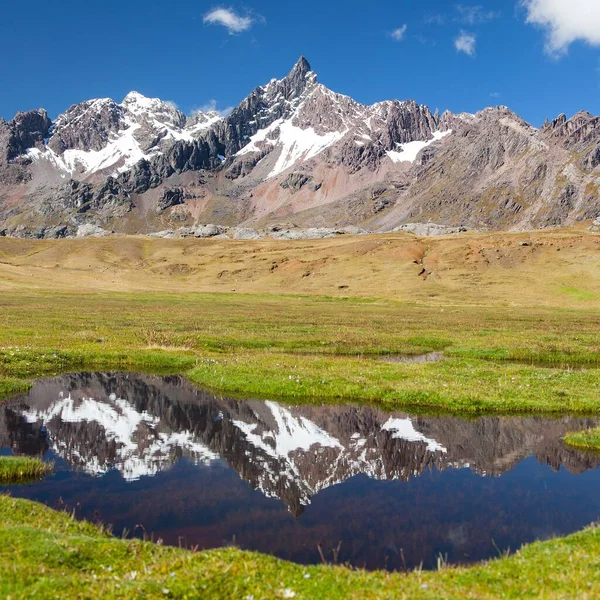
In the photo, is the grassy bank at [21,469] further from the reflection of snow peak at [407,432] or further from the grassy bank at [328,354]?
the reflection of snow peak at [407,432]

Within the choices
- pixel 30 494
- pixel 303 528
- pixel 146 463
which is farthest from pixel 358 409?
pixel 30 494

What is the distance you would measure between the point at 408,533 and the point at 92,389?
23671 mm

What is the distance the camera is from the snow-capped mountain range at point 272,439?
20.7 meters

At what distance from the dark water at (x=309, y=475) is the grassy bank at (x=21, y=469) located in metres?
0.58

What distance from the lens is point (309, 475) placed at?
20.2 metres

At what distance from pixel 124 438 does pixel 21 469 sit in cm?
548

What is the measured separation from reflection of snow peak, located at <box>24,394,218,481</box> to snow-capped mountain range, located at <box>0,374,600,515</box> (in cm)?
4

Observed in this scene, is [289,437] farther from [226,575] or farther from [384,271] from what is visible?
[384,271]

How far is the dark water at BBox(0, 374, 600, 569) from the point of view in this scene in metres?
15.4

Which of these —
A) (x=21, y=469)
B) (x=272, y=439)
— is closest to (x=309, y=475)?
(x=272, y=439)

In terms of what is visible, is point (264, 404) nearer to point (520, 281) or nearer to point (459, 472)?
point (459, 472)

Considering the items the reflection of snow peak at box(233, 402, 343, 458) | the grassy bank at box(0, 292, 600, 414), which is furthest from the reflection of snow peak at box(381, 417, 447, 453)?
the grassy bank at box(0, 292, 600, 414)

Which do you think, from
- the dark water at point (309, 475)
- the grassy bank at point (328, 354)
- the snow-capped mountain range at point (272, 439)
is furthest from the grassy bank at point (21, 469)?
the grassy bank at point (328, 354)

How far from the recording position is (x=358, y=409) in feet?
97.6
